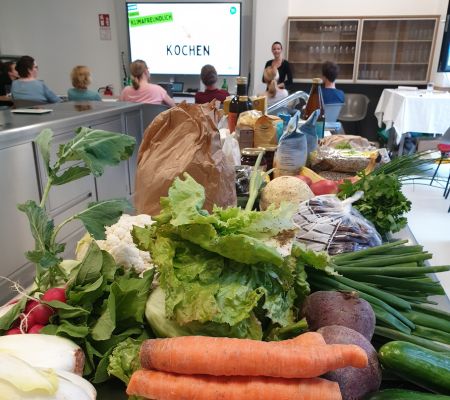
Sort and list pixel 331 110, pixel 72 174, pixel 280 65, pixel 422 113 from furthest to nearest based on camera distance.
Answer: pixel 280 65, pixel 422 113, pixel 331 110, pixel 72 174

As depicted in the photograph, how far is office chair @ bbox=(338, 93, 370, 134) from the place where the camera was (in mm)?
6500

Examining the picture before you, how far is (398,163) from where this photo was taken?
133 cm

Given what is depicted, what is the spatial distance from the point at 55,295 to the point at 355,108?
21.6ft

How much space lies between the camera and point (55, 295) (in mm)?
731

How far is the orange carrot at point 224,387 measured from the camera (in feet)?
1.90

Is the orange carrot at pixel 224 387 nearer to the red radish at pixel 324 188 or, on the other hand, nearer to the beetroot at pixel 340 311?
the beetroot at pixel 340 311

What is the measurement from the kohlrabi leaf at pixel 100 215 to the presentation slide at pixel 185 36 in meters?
5.96

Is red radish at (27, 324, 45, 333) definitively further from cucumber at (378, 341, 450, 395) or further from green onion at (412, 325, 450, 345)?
green onion at (412, 325, 450, 345)

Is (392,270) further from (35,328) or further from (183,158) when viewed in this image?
(35,328)

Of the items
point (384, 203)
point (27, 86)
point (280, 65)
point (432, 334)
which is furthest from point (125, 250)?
point (280, 65)

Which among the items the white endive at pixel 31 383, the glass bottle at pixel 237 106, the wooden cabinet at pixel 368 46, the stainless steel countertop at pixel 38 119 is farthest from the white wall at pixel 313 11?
the white endive at pixel 31 383

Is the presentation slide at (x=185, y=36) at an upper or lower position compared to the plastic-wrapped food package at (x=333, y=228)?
upper

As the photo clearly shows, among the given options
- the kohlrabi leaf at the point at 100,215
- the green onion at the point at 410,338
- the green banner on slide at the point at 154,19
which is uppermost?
the green banner on slide at the point at 154,19

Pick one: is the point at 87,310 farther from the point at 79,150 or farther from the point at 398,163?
the point at 398,163
